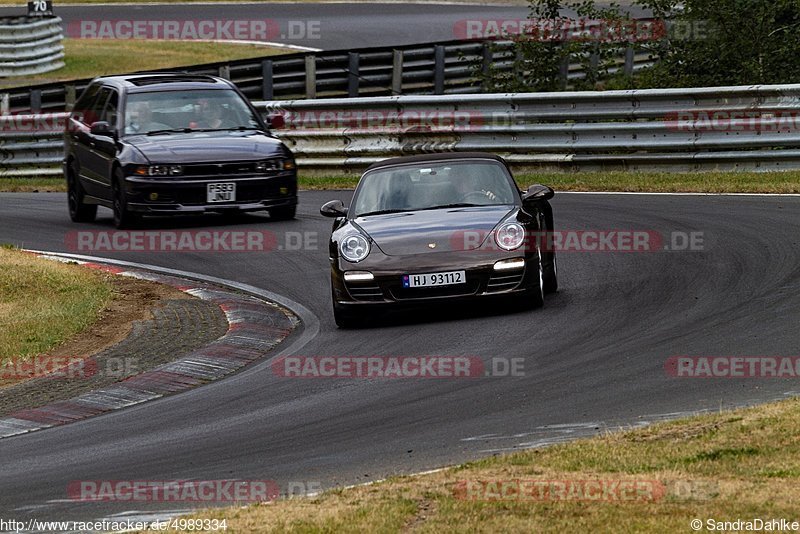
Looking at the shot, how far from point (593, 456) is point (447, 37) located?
28.5 metres

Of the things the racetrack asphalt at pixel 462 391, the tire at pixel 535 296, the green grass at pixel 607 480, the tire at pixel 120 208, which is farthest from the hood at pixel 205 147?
the green grass at pixel 607 480

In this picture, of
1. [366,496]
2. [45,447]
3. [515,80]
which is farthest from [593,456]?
[515,80]

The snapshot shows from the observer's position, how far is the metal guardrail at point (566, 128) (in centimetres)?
1822

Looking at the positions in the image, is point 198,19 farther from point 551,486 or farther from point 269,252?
point 551,486

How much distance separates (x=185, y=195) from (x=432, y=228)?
592 cm

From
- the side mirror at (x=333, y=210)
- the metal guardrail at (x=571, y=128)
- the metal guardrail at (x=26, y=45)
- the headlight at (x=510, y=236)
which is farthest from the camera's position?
the metal guardrail at (x=26, y=45)

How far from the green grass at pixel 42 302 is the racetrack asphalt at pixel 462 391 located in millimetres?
1449

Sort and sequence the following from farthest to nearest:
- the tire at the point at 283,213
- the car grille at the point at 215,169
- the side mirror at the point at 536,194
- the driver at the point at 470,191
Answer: the tire at the point at 283,213 < the car grille at the point at 215,169 < the driver at the point at 470,191 < the side mirror at the point at 536,194

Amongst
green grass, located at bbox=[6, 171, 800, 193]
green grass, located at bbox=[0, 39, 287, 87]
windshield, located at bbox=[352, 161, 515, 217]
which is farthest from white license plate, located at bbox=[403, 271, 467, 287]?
green grass, located at bbox=[0, 39, 287, 87]

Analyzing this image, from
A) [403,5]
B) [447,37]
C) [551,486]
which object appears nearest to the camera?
[551,486]

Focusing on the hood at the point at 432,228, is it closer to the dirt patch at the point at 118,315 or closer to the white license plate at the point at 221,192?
the dirt patch at the point at 118,315

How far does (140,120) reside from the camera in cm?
1764

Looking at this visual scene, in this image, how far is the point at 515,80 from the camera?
23484 mm

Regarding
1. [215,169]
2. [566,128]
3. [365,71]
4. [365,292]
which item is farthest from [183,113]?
[365,71]
